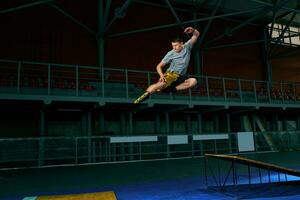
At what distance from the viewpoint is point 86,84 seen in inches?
662

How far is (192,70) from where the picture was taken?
22859 millimetres

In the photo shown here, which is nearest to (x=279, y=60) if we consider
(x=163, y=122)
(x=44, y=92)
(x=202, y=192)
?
(x=163, y=122)

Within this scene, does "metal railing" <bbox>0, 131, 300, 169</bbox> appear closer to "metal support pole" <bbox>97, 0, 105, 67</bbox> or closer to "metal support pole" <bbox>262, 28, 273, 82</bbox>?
"metal support pole" <bbox>97, 0, 105, 67</bbox>

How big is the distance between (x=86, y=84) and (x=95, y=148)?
3554 mm

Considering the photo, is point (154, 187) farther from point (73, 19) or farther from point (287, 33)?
point (287, 33)

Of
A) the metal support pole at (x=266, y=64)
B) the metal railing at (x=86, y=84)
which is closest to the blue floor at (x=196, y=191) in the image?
the metal railing at (x=86, y=84)

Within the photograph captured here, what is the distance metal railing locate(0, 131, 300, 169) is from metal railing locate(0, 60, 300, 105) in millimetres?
2208

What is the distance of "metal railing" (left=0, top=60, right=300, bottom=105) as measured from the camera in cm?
1439

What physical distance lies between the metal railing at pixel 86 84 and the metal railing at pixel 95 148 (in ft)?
7.24

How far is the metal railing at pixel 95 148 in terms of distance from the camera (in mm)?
13773

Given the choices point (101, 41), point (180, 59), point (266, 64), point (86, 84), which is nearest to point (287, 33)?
point (266, 64)

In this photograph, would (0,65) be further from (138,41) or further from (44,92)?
(138,41)

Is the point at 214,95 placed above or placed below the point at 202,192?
above

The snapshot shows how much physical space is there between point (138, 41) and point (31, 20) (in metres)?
6.99
